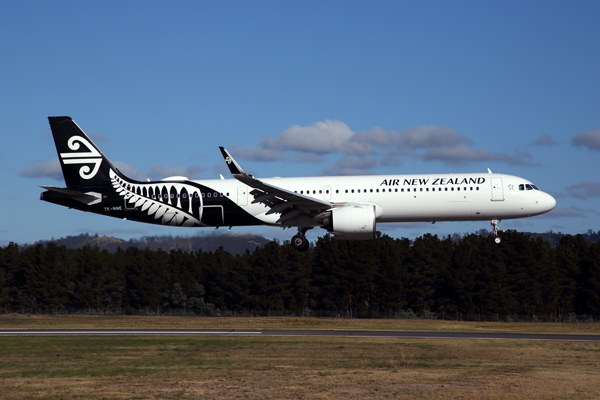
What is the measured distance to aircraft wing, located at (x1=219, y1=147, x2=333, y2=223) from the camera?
1299 inches

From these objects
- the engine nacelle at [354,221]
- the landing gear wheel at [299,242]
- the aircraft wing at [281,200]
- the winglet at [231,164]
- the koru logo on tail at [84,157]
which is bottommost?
the landing gear wheel at [299,242]

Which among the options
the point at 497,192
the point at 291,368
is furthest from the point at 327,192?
the point at 291,368

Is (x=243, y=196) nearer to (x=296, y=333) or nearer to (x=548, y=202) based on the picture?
(x=296, y=333)

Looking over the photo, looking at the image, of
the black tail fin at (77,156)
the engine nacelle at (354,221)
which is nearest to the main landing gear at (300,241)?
the engine nacelle at (354,221)

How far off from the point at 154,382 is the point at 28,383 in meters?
4.10

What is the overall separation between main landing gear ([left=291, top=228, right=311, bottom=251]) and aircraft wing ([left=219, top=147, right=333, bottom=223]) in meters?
1.23

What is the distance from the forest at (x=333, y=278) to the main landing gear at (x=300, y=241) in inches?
2162

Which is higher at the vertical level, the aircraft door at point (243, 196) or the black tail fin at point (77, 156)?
the black tail fin at point (77, 156)

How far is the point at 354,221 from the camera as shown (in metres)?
34.9

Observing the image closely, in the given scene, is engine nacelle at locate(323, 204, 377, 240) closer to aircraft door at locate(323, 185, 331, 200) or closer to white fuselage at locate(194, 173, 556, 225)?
white fuselage at locate(194, 173, 556, 225)

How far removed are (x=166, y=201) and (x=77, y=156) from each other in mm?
7418

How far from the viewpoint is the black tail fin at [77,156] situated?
4000cm

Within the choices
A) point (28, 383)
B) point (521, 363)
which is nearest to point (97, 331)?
point (28, 383)

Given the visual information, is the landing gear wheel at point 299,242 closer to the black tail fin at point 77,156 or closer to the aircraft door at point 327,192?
the aircraft door at point 327,192
